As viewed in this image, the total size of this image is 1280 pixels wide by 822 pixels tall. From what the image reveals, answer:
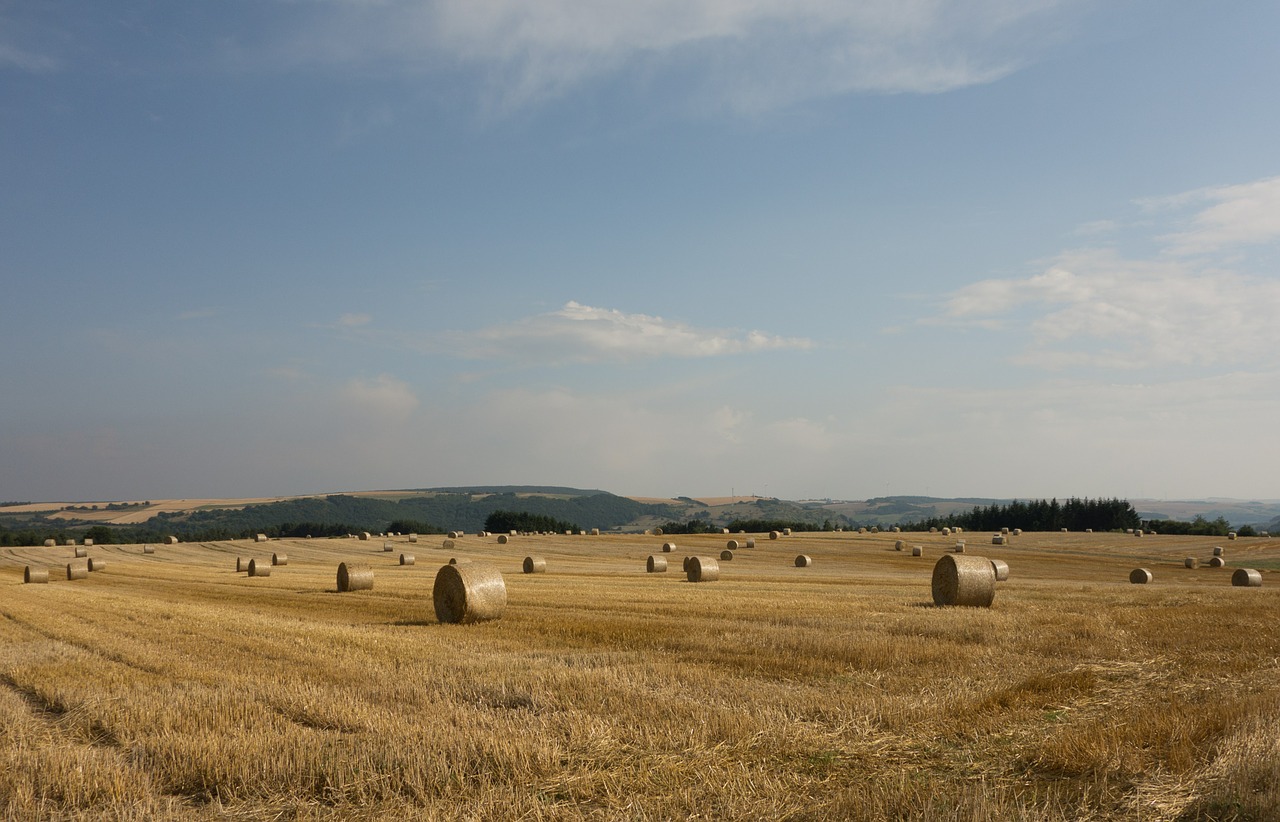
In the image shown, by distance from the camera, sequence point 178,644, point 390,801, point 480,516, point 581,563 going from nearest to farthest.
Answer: point 390,801
point 178,644
point 581,563
point 480,516

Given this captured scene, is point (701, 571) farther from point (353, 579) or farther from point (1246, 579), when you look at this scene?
A: point (1246, 579)

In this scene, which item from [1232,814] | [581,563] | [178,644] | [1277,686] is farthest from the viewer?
[581,563]

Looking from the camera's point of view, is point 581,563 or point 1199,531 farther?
point 1199,531

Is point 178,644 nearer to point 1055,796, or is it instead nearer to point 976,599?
point 1055,796

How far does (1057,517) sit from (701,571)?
81.2 meters

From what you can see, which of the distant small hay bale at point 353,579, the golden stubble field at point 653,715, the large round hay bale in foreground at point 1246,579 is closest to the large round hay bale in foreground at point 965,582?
the golden stubble field at point 653,715

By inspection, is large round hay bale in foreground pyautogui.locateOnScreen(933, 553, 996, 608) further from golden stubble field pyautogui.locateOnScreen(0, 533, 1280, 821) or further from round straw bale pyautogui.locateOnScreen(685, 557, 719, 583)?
round straw bale pyautogui.locateOnScreen(685, 557, 719, 583)

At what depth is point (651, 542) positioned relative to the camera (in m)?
64.7

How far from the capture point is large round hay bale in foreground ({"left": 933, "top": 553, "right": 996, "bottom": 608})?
63.7 ft

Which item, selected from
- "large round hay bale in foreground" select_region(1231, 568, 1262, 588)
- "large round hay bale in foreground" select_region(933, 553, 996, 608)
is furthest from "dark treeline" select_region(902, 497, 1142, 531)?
"large round hay bale in foreground" select_region(933, 553, 996, 608)

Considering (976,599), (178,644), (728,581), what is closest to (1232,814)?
(178,644)

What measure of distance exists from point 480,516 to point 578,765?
170m

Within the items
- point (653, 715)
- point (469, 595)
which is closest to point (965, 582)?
point (469, 595)

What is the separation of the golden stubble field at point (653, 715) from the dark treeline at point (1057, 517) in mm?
82749
